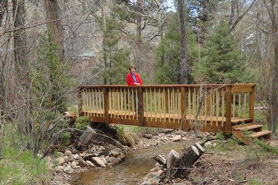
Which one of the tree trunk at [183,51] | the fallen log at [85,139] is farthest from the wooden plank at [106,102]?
the tree trunk at [183,51]

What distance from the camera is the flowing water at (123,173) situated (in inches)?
230

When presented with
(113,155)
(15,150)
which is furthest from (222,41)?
(15,150)

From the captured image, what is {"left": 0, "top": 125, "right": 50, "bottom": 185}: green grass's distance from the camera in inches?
157

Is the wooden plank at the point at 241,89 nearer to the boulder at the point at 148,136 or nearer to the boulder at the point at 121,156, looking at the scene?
the boulder at the point at 121,156

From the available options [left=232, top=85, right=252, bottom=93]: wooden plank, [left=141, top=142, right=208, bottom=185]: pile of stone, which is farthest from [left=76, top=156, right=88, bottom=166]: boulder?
[left=232, top=85, right=252, bottom=93]: wooden plank

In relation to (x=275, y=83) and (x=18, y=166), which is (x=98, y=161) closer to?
(x=18, y=166)

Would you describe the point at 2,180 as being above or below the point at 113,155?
above

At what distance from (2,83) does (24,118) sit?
1254mm

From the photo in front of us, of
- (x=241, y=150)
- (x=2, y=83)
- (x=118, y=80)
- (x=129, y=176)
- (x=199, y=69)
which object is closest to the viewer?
(x=2, y=83)

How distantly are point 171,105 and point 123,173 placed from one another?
1.98 m

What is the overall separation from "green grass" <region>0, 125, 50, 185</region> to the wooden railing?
2.91 meters

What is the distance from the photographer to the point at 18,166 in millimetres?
4562

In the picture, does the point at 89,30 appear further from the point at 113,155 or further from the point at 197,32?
the point at 113,155

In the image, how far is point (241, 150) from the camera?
564cm
